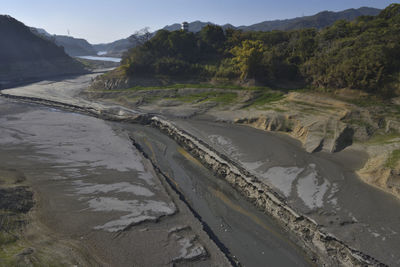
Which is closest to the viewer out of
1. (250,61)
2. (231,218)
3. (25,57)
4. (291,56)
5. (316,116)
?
(231,218)

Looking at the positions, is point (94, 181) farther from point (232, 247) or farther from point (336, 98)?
point (336, 98)

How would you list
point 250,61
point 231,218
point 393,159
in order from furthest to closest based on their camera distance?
A: point 250,61, point 393,159, point 231,218

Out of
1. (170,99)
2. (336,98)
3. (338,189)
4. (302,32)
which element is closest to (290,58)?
(302,32)

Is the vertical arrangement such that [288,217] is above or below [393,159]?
below

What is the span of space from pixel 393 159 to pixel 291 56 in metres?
29.8

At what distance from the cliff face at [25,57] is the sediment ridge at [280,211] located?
75349 mm

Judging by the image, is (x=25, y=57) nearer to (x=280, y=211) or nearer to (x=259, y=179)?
(x=259, y=179)

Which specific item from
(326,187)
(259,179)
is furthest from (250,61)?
(326,187)

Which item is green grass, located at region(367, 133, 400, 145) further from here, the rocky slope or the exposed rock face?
the exposed rock face

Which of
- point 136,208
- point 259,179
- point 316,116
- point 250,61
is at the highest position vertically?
point 250,61

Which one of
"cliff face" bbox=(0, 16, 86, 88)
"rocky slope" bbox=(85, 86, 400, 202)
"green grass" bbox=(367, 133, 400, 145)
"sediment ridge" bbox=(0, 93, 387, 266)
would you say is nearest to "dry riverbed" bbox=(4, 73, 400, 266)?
"rocky slope" bbox=(85, 86, 400, 202)

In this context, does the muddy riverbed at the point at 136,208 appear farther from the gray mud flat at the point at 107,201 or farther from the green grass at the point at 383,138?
the green grass at the point at 383,138

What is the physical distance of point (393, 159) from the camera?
19297 millimetres

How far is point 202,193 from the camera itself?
67.1 ft
